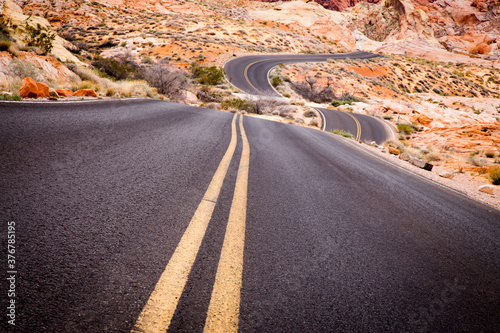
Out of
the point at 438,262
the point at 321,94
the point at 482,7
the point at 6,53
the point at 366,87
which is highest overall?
the point at 482,7

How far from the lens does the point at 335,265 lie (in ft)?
5.15

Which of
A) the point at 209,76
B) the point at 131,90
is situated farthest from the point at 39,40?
the point at 209,76

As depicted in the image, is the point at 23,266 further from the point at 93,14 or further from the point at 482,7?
the point at 482,7

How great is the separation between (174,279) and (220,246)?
15.8 inches

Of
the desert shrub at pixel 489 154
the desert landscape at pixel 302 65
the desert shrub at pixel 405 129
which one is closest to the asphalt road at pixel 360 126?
the desert shrub at pixel 405 129

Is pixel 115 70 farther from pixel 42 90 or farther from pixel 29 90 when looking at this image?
pixel 29 90

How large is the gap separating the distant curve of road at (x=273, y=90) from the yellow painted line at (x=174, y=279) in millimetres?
16753

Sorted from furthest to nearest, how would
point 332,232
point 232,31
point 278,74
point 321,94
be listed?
1. point 232,31
2. point 278,74
3. point 321,94
4. point 332,232

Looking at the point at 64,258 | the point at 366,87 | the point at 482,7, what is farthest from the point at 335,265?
the point at 482,7

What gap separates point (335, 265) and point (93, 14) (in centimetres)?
5694

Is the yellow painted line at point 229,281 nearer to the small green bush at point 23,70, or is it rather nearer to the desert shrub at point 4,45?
the small green bush at point 23,70

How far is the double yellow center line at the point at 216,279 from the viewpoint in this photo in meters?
0.97

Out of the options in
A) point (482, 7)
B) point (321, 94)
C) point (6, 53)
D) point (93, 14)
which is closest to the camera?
point (6, 53)

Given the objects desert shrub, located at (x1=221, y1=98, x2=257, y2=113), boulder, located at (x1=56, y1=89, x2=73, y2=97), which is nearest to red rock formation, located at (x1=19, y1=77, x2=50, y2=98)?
boulder, located at (x1=56, y1=89, x2=73, y2=97)
